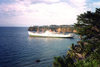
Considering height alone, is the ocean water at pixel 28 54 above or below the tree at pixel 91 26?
below

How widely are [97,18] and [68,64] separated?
36.1 ft

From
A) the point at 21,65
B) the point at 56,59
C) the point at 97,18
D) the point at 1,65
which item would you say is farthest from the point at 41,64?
the point at 56,59

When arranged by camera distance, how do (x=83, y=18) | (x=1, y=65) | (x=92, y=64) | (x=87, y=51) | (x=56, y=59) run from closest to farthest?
(x=92, y=64) → (x=56, y=59) → (x=87, y=51) → (x=83, y=18) → (x=1, y=65)

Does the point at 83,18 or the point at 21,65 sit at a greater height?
the point at 83,18

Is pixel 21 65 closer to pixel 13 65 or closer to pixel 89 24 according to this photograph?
pixel 13 65

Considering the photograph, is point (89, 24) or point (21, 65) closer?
point (89, 24)

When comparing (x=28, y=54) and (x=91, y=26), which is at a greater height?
(x=91, y=26)

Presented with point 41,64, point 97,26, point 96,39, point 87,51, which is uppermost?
point 97,26

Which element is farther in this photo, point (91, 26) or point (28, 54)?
point (28, 54)

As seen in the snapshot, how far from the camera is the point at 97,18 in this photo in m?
20.3

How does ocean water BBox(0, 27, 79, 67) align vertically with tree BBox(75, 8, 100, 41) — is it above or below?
below

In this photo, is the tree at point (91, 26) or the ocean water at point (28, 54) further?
the ocean water at point (28, 54)

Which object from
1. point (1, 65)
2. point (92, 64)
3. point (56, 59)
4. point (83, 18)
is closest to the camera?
point (92, 64)

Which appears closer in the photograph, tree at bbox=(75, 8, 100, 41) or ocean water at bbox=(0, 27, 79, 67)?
tree at bbox=(75, 8, 100, 41)
